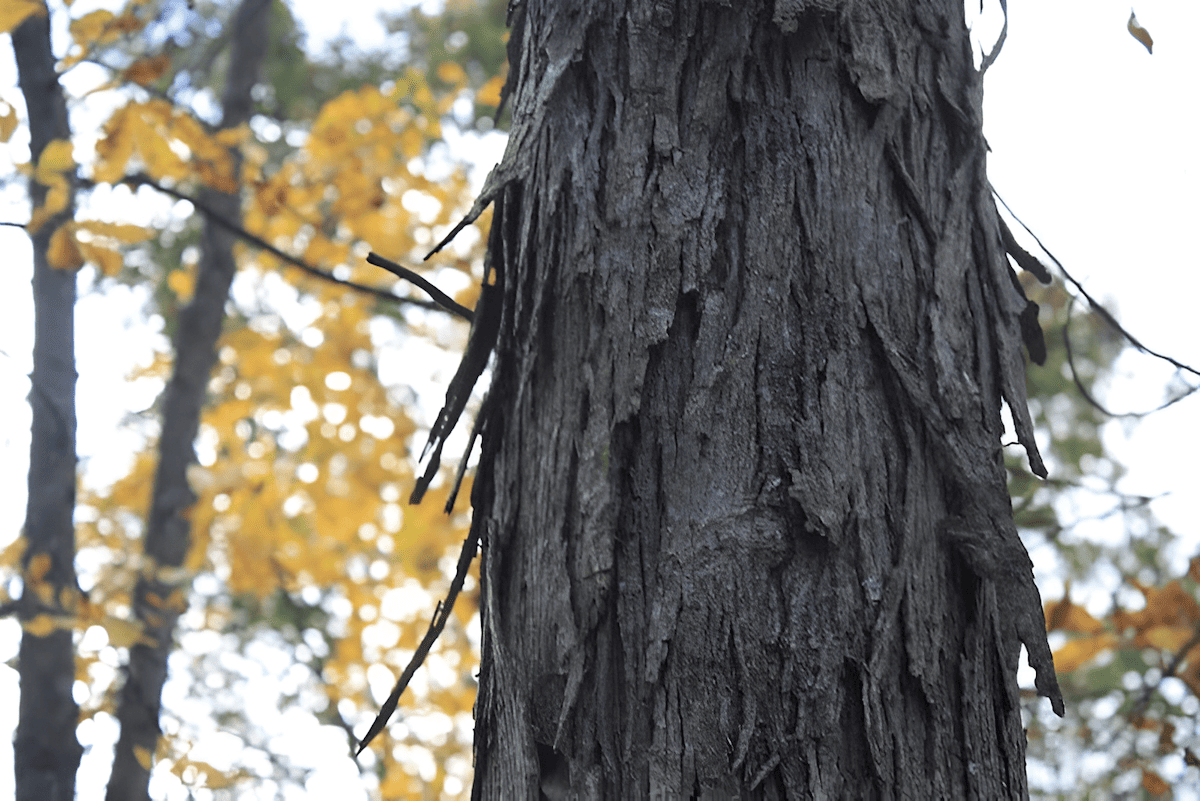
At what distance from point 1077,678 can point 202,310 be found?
204 inches

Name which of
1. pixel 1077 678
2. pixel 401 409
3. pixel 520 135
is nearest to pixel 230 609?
pixel 401 409

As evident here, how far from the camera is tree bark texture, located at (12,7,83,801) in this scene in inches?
120

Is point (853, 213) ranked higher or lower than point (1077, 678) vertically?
lower

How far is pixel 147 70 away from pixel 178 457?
2162mm

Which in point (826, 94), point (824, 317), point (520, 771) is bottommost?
point (520, 771)

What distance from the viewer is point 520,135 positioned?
1.02m

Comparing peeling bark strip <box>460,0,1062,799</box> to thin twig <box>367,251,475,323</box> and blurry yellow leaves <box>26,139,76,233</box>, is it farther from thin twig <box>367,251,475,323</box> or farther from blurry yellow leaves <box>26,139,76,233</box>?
blurry yellow leaves <box>26,139,76,233</box>

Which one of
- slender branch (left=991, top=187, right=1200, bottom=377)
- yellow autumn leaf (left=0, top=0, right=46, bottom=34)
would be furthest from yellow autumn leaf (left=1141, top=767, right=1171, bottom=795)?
yellow autumn leaf (left=0, top=0, right=46, bottom=34)

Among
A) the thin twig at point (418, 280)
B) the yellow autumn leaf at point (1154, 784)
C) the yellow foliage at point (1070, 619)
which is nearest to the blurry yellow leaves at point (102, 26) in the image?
the thin twig at point (418, 280)

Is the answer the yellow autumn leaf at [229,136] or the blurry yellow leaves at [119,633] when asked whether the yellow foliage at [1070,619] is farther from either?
the yellow autumn leaf at [229,136]

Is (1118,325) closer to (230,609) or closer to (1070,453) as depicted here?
(1070,453)

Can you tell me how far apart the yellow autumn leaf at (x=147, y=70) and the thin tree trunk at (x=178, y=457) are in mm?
912

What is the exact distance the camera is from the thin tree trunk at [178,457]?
3.82 m

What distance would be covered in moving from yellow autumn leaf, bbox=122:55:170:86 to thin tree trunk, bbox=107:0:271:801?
912 mm
